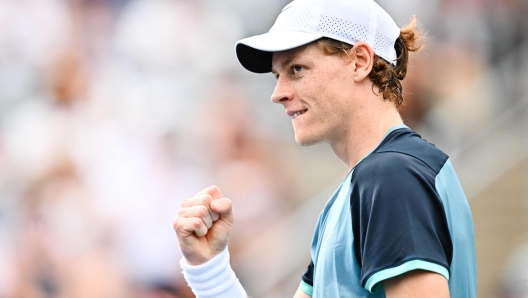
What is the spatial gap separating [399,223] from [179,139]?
324cm

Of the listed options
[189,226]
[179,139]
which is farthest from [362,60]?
[179,139]

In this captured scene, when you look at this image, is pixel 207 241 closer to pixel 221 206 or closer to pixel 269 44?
pixel 221 206

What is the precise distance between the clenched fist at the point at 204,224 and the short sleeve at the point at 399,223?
59 centimetres

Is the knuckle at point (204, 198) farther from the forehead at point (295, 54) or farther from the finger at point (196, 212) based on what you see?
the forehead at point (295, 54)

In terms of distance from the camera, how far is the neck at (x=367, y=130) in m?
1.91

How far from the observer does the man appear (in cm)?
148

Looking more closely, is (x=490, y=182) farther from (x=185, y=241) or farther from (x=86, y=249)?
(x=185, y=241)

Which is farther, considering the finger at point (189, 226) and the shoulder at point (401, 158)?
the finger at point (189, 226)

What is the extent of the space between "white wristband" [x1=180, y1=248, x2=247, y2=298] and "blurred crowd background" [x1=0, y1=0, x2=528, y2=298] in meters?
2.09

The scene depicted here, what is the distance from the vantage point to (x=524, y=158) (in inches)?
181

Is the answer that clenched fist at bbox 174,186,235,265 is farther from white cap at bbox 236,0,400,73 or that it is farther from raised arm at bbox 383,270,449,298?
raised arm at bbox 383,270,449,298

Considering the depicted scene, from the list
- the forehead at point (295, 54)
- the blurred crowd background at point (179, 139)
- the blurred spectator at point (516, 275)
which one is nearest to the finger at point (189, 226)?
the forehead at point (295, 54)

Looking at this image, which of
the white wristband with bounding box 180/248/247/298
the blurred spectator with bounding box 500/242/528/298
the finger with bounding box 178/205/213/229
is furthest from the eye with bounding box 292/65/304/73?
the blurred spectator with bounding box 500/242/528/298

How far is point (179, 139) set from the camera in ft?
15.0
